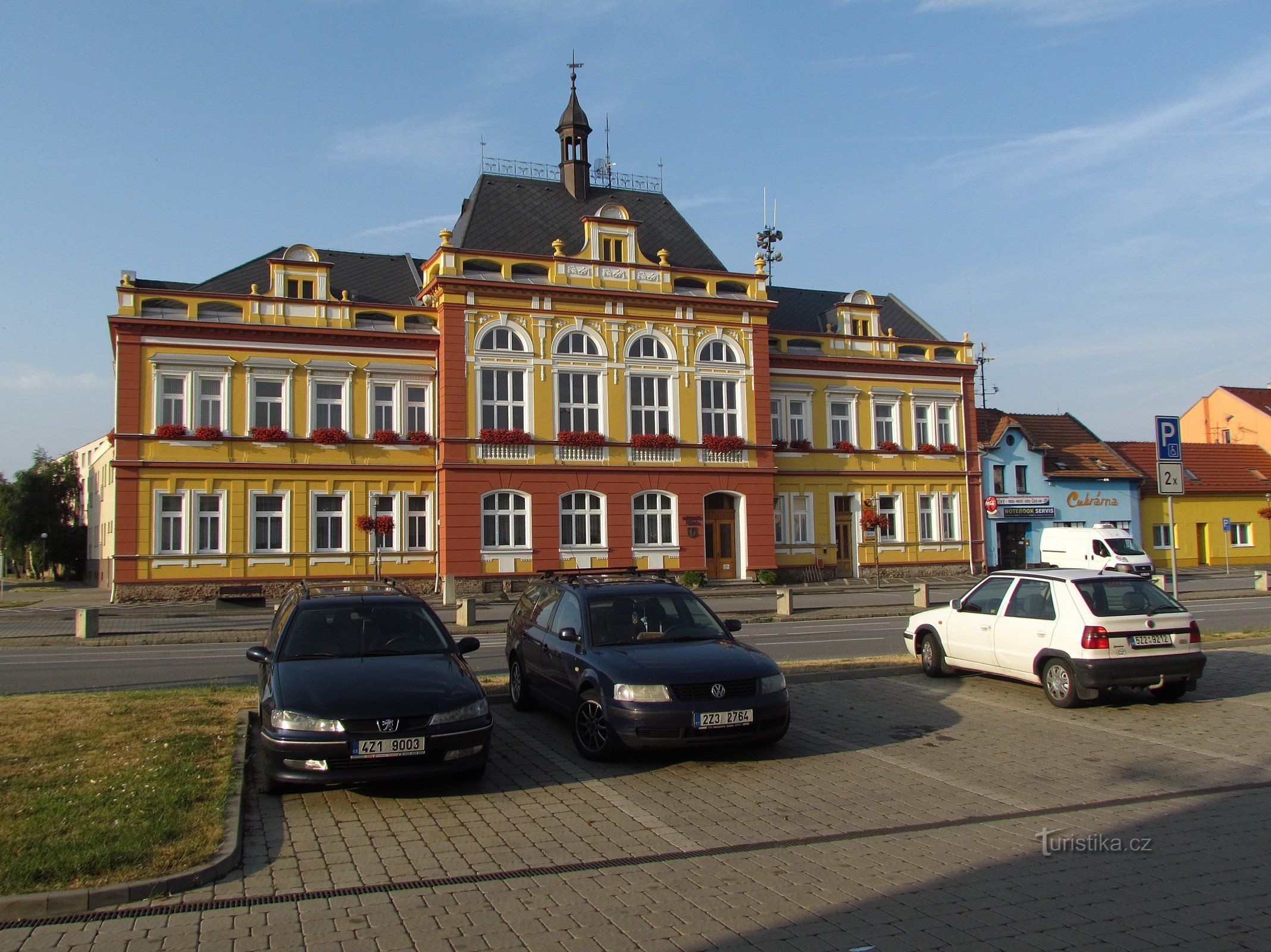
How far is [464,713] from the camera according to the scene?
7.56 meters

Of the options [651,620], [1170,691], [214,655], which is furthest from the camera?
[214,655]

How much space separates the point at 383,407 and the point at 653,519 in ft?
34.1

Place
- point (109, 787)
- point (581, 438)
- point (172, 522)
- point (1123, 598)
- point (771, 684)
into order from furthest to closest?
point (581, 438) → point (172, 522) → point (1123, 598) → point (771, 684) → point (109, 787)

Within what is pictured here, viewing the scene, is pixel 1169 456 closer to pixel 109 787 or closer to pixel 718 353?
pixel 109 787

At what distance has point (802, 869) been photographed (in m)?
5.86

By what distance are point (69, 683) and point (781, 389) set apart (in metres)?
30.6

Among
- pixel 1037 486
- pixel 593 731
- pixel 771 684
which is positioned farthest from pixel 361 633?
pixel 1037 486

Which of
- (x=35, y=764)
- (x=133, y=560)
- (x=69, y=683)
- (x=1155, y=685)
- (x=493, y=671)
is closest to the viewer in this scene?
(x=35, y=764)

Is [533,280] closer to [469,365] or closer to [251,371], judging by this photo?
[469,365]

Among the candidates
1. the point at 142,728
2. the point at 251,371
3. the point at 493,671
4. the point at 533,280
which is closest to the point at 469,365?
the point at 533,280

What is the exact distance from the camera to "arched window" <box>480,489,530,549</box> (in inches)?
1336

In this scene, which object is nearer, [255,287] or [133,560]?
[133,560]

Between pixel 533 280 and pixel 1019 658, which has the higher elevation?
pixel 533 280

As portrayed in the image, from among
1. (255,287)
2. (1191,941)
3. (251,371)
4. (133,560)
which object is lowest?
(1191,941)
